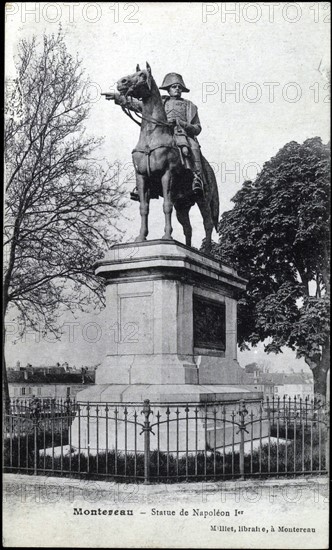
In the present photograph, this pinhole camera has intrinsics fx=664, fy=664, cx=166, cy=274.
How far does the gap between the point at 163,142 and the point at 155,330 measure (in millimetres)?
3174

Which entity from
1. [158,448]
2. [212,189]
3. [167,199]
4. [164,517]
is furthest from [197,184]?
[164,517]

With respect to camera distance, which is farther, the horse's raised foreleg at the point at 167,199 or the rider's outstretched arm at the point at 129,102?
the horse's raised foreleg at the point at 167,199

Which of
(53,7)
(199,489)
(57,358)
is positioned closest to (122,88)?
(53,7)

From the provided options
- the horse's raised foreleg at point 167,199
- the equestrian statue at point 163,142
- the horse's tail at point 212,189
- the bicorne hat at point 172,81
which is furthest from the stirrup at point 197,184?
the bicorne hat at point 172,81

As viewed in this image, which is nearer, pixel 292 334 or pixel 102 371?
pixel 102 371

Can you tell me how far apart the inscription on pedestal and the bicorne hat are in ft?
13.1

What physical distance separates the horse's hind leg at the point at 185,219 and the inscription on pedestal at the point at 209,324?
5.39ft

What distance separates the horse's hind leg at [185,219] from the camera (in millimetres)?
13172

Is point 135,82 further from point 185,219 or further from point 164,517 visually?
point 164,517

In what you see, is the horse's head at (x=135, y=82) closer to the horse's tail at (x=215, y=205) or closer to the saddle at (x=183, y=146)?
the saddle at (x=183, y=146)

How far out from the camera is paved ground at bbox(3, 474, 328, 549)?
7.61 metres

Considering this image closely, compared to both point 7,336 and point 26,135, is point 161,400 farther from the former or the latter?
point 26,135

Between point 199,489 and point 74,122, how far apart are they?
10124 mm

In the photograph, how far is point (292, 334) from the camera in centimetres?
2072
